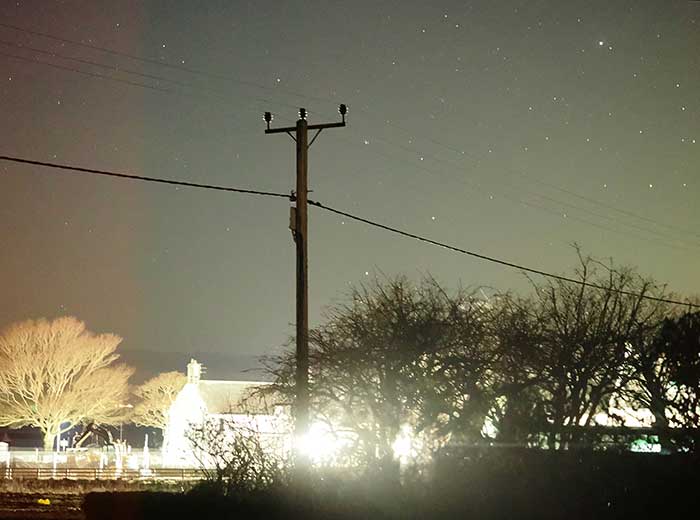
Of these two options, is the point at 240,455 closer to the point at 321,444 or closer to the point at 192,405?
the point at 321,444

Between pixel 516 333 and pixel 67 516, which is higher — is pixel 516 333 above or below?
above

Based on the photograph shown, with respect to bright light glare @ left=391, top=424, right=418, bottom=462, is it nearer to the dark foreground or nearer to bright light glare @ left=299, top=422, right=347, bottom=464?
the dark foreground

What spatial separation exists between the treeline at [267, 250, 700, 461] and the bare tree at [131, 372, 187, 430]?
61.3m

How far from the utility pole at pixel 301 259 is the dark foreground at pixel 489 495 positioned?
1.62 meters

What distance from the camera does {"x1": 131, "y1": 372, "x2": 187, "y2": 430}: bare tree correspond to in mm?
80562

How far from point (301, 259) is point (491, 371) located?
5563 mm

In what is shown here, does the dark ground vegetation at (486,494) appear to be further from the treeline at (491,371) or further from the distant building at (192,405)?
the distant building at (192,405)

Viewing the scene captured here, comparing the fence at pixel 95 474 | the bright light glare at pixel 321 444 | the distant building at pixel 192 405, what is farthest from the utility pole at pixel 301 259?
the fence at pixel 95 474

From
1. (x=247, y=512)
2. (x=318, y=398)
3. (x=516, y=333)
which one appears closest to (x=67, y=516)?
(x=318, y=398)

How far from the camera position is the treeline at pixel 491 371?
17.5 metres

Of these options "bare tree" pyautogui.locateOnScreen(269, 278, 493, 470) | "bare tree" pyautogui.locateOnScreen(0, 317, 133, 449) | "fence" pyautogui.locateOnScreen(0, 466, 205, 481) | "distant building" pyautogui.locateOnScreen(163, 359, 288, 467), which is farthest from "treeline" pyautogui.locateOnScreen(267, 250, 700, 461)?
"bare tree" pyautogui.locateOnScreen(0, 317, 133, 449)

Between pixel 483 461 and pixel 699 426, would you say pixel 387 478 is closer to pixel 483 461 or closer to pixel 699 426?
pixel 483 461

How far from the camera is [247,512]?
48.2 feet

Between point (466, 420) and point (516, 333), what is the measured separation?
511cm
